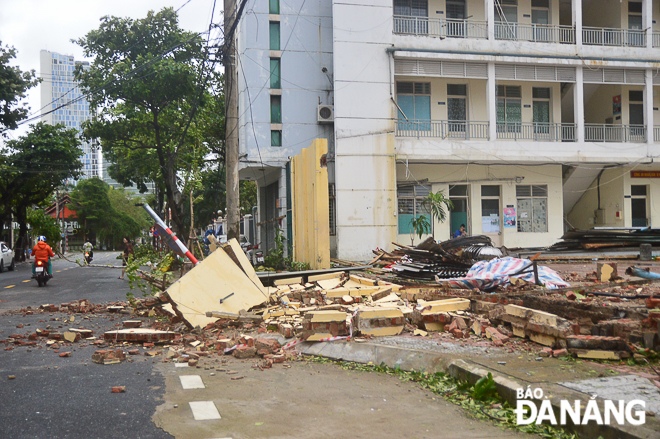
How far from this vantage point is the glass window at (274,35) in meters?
20.3

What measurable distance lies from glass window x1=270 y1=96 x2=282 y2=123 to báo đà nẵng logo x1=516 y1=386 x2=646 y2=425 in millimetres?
17326

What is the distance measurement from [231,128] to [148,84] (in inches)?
503

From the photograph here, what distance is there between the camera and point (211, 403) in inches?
175

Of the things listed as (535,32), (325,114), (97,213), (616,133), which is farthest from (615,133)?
(97,213)

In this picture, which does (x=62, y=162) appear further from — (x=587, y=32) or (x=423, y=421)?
(x=423, y=421)

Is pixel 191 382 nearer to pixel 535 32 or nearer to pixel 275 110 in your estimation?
pixel 275 110

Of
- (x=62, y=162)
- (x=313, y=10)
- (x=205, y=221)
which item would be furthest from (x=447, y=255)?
(x=205, y=221)

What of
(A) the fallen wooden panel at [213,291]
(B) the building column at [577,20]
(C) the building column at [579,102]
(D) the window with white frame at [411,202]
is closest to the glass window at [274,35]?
(D) the window with white frame at [411,202]

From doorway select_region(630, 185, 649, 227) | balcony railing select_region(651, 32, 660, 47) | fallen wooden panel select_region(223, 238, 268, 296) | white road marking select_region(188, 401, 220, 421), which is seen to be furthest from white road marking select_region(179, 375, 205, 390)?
balcony railing select_region(651, 32, 660, 47)

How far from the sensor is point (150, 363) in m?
5.93

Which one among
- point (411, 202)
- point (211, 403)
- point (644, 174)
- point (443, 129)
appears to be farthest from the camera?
point (644, 174)

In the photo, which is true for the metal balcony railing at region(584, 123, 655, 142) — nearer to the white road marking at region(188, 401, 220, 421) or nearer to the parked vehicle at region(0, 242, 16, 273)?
the white road marking at region(188, 401, 220, 421)

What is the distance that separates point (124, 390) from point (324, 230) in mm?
9799

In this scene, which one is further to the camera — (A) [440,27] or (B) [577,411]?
(A) [440,27]
